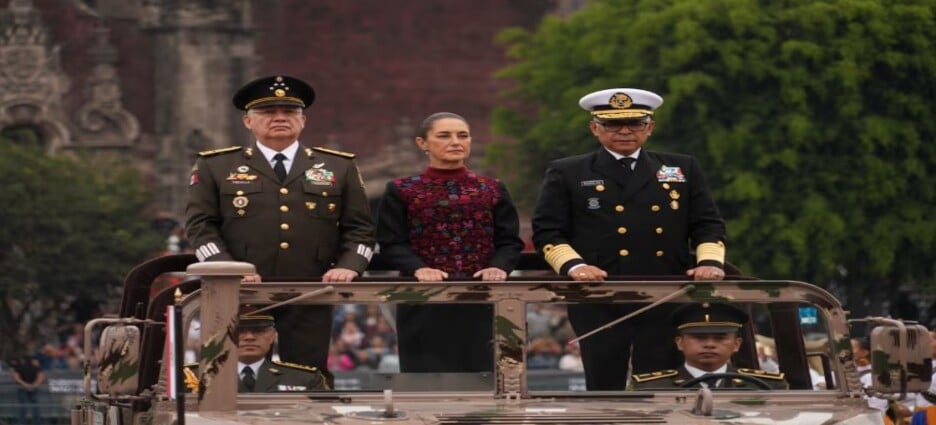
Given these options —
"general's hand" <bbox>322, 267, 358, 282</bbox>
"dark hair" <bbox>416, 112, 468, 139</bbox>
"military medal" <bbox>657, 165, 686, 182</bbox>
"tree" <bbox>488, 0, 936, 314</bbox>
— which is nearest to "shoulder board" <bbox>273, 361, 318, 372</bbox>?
"general's hand" <bbox>322, 267, 358, 282</bbox>

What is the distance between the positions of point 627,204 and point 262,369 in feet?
7.26

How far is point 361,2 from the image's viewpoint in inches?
2037

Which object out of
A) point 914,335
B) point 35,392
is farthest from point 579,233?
point 35,392

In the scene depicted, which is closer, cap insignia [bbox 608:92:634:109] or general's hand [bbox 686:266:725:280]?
general's hand [bbox 686:266:725:280]

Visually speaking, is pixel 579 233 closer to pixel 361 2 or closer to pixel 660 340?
pixel 660 340

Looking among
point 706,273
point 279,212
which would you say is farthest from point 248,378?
point 706,273

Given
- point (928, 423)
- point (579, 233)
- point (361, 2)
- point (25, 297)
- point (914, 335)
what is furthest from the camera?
point (361, 2)

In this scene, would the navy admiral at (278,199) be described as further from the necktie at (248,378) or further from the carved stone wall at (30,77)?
the carved stone wall at (30,77)

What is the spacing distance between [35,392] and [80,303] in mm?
15018

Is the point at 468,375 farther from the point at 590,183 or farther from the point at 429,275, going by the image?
the point at 590,183

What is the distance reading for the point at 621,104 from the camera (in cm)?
1214

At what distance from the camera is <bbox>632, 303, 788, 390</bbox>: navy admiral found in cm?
1120

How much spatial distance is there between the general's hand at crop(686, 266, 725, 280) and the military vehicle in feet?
0.67

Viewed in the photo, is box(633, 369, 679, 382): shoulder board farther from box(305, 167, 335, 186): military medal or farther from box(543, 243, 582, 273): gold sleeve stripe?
box(305, 167, 335, 186): military medal
